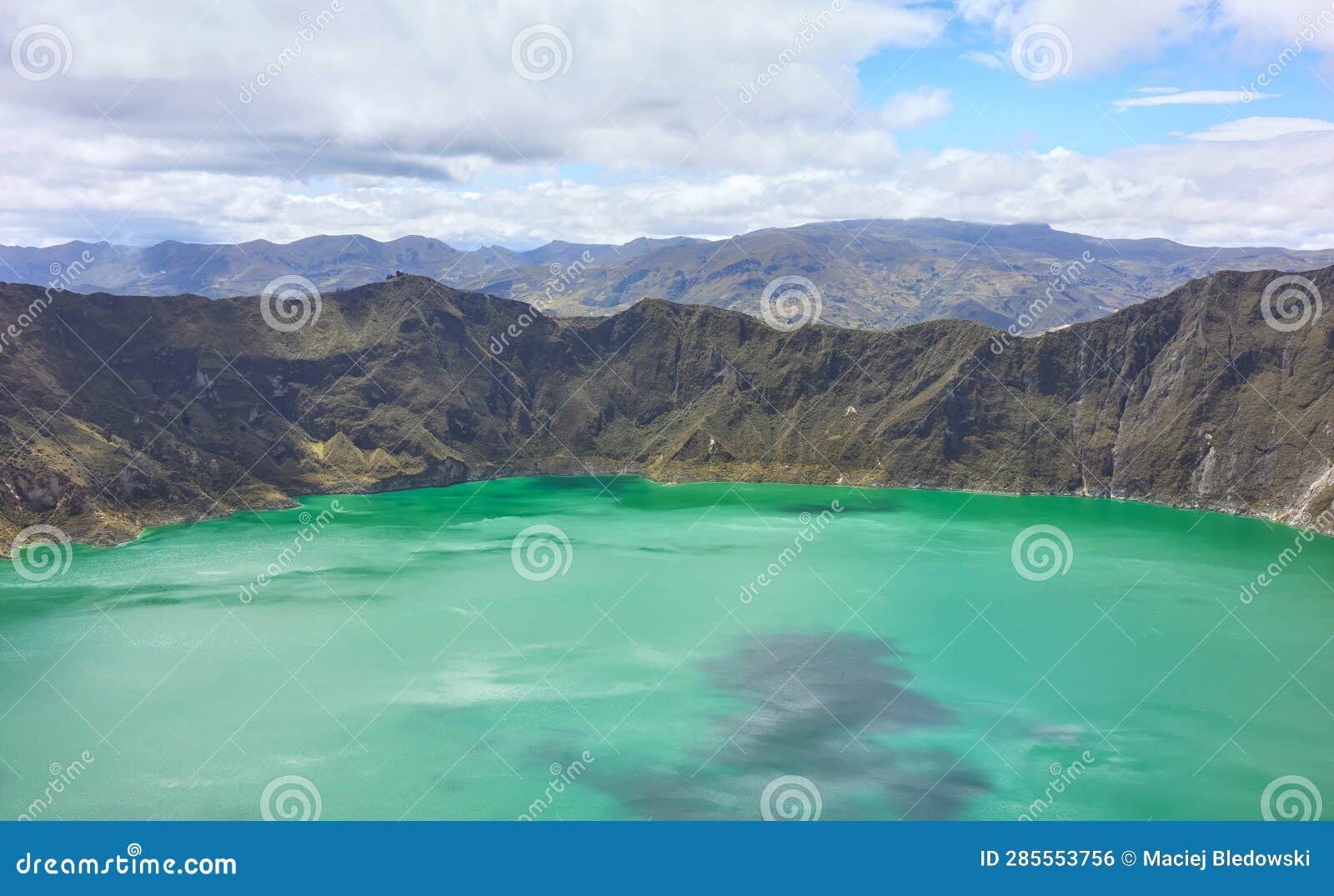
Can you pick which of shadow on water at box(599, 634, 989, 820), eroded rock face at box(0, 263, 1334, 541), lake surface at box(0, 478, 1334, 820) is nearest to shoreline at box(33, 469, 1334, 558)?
→ eroded rock face at box(0, 263, 1334, 541)

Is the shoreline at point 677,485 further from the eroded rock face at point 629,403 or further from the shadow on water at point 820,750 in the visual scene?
the shadow on water at point 820,750

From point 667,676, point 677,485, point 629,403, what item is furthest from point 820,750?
point 629,403

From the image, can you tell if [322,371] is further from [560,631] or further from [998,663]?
[998,663]

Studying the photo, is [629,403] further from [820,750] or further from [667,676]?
[820,750]

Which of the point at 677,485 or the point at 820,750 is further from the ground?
the point at 677,485

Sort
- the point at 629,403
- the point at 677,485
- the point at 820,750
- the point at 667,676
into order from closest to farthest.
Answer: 1. the point at 820,750
2. the point at 667,676
3. the point at 677,485
4. the point at 629,403

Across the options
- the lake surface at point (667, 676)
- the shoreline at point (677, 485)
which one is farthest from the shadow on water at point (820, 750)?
the shoreline at point (677, 485)

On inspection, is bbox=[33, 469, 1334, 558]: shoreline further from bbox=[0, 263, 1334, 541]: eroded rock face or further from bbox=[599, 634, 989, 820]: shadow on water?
bbox=[599, 634, 989, 820]: shadow on water

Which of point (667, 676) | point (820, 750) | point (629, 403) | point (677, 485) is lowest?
A: point (820, 750)

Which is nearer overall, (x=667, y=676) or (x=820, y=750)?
(x=820, y=750)
